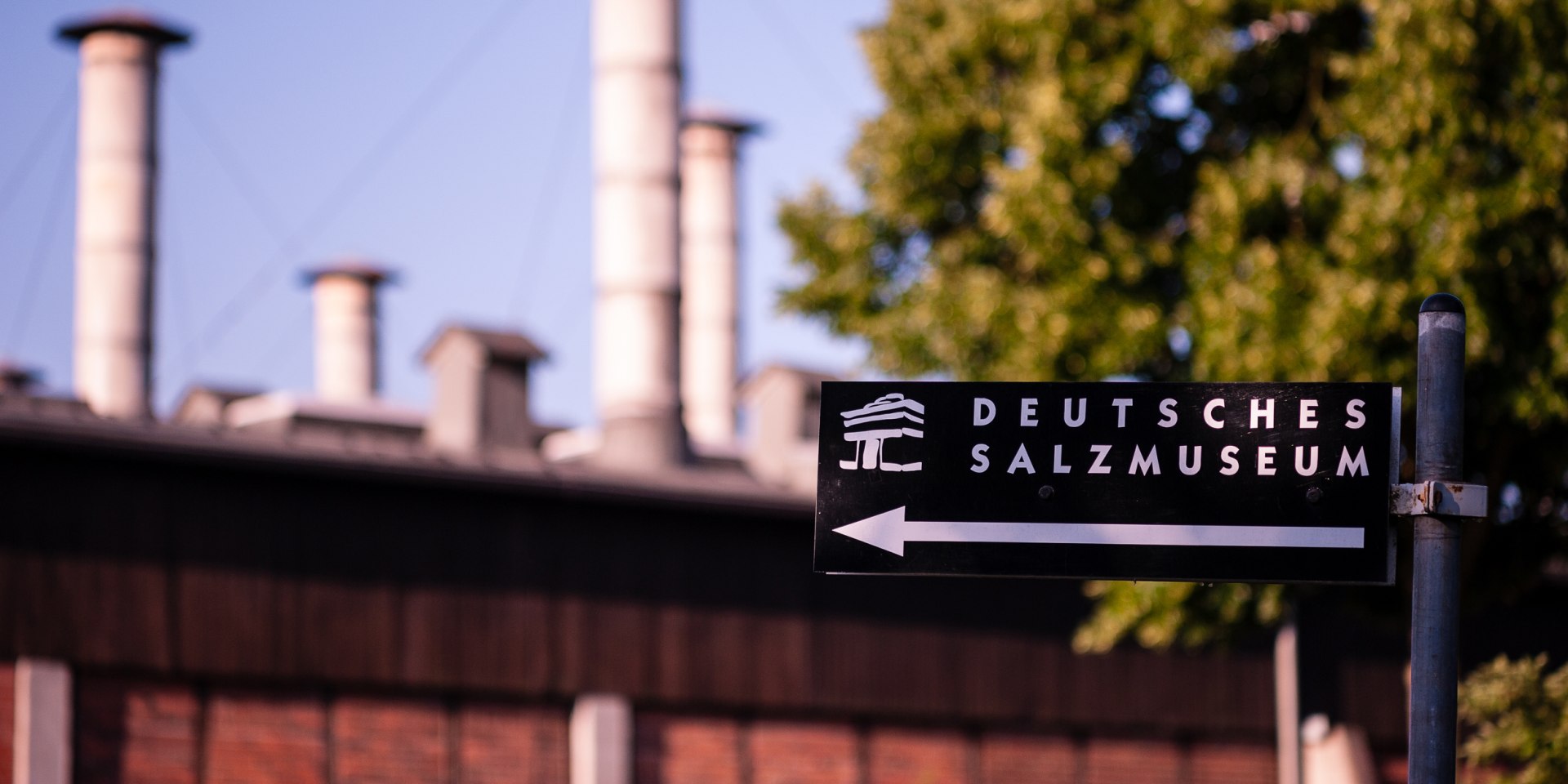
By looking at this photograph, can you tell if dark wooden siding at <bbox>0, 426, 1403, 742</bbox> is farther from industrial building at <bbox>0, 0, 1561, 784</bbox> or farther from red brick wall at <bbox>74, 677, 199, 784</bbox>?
red brick wall at <bbox>74, 677, 199, 784</bbox>

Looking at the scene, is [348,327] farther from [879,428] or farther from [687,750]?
[879,428]

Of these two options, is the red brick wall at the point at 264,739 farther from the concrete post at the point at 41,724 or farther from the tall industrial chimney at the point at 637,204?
the tall industrial chimney at the point at 637,204

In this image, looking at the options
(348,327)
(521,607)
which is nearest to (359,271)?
(348,327)

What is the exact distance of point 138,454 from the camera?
769 inches

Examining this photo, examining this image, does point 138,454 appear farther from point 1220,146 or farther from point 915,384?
point 915,384

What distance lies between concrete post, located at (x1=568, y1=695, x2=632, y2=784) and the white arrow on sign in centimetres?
1725

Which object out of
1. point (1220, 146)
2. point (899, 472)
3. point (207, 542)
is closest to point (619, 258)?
point (207, 542)

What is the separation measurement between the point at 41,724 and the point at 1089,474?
1614cm

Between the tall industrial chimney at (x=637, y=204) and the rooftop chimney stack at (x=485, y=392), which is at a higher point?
the tall industrial chimney at (x=637, y=204)

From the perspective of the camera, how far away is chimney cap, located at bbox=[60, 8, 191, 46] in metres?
39.1

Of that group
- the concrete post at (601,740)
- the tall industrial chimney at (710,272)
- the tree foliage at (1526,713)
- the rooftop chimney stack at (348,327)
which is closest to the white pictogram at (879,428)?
the tree foliage at (1526,713)

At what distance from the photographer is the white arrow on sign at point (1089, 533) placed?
4.38 m

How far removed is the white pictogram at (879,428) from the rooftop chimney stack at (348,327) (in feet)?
147

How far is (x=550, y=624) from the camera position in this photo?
71.4 ft
